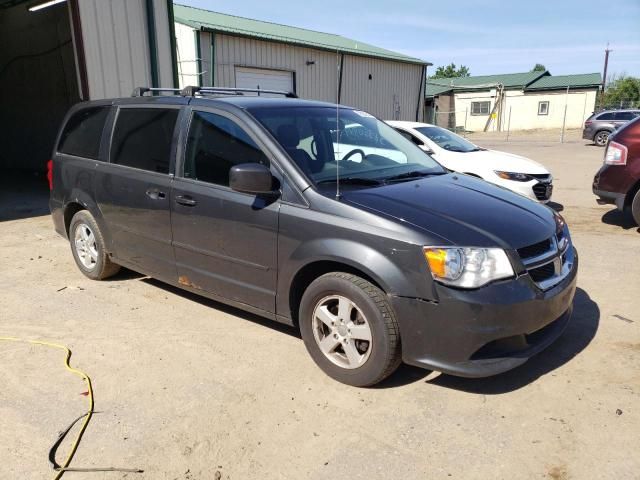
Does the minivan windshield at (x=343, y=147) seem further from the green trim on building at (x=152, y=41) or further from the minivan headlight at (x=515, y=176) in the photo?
the green trim on building at (x=152, y=41)

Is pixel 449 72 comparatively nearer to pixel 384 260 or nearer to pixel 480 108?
pixel 480 108

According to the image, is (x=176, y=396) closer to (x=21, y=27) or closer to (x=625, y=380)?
(x=625, y=380)

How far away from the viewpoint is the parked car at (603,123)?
2338 centimetres

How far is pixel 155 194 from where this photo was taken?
13.5ft

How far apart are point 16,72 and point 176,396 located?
585 inches

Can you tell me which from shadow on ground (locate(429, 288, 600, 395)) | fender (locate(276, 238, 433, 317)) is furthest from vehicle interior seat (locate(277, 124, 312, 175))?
shadow on ground (locate(429, 288, 600, 395))

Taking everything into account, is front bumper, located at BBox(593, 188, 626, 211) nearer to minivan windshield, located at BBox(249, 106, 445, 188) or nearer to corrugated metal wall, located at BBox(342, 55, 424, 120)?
minivan windshield, located at BBox(249, 106, 445, 188)

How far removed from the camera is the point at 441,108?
42.6 m

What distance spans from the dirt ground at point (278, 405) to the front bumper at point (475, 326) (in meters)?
0.31

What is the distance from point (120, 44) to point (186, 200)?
21.2 ft

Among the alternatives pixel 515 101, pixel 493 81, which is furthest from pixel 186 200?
pixel 493 81

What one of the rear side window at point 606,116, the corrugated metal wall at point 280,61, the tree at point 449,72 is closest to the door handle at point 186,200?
the corrugated metal wall at point 280,61

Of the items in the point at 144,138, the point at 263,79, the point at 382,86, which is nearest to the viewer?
the point at 144,138

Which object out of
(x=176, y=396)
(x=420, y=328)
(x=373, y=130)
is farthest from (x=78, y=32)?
(x=420, y=328)
